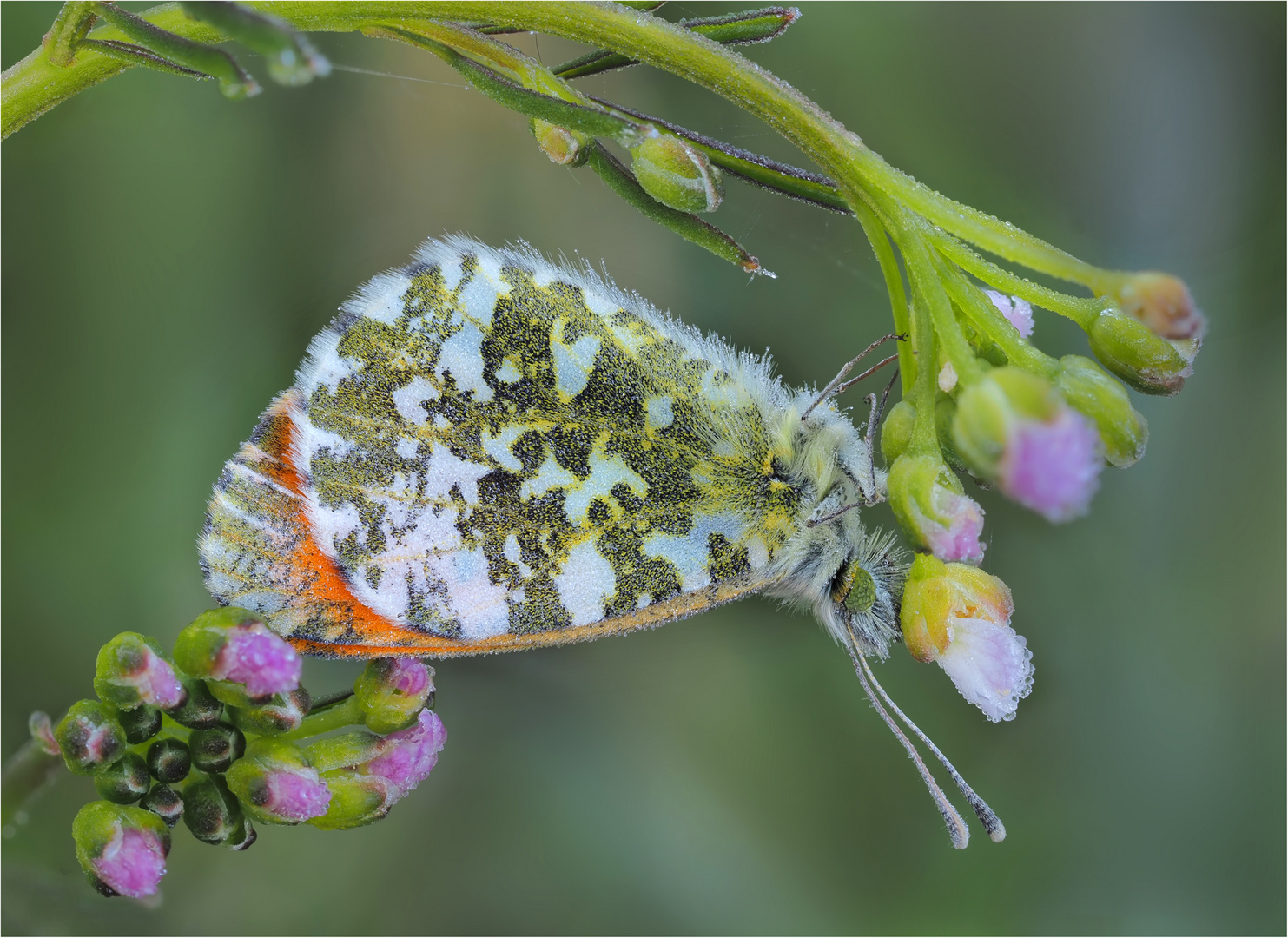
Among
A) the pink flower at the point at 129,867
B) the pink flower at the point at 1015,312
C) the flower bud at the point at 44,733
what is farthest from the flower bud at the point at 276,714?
the pink flower at the point at 1015,312

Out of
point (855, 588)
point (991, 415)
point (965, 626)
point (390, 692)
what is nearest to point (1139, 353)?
point (991, 415)

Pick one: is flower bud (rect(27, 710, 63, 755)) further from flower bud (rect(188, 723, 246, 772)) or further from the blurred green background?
the blurred green background

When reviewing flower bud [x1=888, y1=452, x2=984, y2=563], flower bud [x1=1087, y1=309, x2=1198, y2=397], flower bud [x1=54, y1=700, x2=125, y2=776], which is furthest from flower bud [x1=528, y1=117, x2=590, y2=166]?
flower bud [x1=54, y1=700, x2=125, y2=776]

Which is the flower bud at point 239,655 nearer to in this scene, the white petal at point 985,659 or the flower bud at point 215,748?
the flower bud at point 215,748

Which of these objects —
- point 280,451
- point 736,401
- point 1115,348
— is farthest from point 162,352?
point 1115,348

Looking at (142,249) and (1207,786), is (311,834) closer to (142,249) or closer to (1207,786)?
(142,249)
